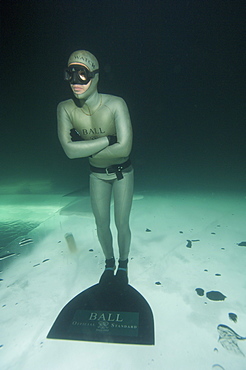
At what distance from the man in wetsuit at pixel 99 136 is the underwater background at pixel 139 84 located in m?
3.52

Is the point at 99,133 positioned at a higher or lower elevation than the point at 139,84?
lower

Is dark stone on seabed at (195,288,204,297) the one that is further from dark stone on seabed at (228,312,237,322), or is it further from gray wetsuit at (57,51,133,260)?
gray wetsuit at (57,51,133,260)

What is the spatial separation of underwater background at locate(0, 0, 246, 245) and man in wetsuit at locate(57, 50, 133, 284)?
352 cm

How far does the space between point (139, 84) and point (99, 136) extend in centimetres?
1040

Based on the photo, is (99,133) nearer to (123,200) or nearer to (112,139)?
(112,139)

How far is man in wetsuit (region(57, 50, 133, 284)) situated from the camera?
166 centimetres

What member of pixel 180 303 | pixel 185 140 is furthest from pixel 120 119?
pixel 185 140

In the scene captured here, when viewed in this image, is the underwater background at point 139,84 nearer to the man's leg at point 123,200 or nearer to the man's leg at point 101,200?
the man's leg at point 101,200

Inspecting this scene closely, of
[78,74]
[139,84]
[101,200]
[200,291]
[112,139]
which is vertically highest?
[139,84]

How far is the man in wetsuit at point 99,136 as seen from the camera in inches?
65.4

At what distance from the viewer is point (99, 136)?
72.6 inches

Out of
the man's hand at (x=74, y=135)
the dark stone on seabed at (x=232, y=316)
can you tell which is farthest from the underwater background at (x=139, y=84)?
the dark stone on seabed at (x=232, y=316)

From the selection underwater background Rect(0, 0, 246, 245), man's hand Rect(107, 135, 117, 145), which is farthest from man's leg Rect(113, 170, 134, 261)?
underwater background Rect(0, 0, 246, 245)

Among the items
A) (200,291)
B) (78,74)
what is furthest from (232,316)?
(78,74)
